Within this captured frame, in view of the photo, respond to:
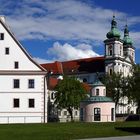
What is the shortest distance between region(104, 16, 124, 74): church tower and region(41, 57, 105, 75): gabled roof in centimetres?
462

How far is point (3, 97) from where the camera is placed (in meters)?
63.1

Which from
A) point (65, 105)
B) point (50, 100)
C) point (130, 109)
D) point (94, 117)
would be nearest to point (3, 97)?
point (94, 117)

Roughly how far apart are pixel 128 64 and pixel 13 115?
8530 cm

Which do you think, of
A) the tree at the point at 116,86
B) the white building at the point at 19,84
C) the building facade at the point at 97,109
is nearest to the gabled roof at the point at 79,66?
the tree at the point at 116,86

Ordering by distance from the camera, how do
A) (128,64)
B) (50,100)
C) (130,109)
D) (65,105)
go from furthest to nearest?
(128,64) < (130,109) < (50,100) < (65,105)

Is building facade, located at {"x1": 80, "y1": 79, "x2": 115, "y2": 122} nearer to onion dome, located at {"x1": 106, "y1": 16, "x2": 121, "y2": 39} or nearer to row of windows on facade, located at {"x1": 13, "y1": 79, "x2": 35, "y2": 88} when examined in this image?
row of windows on facade, located at {"x1": 13, "y1": 79, "x2": 35, "y2": 88}

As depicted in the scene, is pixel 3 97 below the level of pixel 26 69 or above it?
below

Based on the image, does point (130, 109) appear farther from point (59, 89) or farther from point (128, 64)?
point (59, 89)

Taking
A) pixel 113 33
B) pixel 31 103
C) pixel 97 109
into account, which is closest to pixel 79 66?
pixel 113 33

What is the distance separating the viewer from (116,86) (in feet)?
343

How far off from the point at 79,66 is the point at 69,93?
64.5 metres

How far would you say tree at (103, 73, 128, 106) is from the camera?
103562 mm

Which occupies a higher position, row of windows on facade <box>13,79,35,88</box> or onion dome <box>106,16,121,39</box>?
onion dome <box>106,16,121,39</box>

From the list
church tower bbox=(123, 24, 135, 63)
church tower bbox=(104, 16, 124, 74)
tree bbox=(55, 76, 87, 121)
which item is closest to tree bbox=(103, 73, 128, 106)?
tree bbox=(55, 76, 87, 121)
